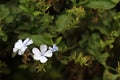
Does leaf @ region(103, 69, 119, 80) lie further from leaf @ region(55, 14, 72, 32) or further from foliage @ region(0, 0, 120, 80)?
leaf @ region(55, 14, 72, 32)

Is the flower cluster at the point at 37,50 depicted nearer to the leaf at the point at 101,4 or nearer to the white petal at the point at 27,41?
the white petal at the point at 27,41

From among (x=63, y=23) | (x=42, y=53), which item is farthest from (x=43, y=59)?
(x=63, y=23)

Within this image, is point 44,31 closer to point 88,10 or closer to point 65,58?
point 65,58

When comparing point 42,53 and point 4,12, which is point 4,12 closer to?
point 4,12

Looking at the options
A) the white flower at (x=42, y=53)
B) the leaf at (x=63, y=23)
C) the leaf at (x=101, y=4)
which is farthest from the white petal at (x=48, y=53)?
the leaf at (x=101, y=4)

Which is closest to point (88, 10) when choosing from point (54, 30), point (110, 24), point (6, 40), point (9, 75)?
point (110, 24)
